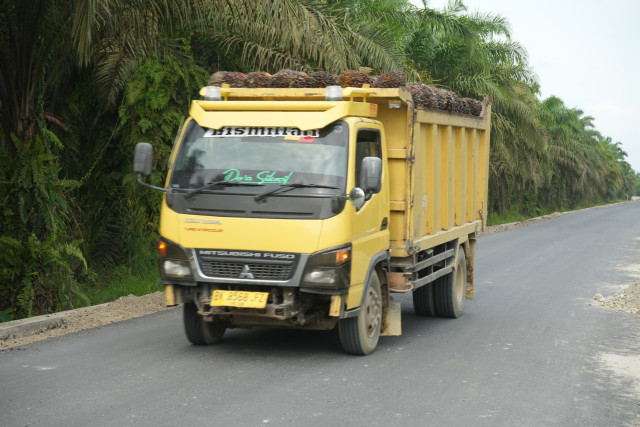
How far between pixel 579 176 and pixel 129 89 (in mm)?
58651

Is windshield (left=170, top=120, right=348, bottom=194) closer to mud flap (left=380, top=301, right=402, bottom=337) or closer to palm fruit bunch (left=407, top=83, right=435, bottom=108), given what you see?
palm fruit bunch (left=407, top=83, right=435, bottom=108)

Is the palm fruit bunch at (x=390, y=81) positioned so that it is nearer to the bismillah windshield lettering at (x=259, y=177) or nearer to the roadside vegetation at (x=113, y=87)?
the bismillah windshield lettering at (x=259, y=177)

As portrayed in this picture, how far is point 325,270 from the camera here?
24.6 feet

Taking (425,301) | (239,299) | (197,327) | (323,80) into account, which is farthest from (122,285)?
(239,299)

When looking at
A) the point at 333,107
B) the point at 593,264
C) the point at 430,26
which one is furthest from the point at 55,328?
the point at 430,26

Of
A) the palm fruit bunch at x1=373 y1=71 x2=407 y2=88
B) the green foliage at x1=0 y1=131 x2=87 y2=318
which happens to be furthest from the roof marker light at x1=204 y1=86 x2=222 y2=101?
the green foliage at x1=0 y1=131 x2=87 y2=318

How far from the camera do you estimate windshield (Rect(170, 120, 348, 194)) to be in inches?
308

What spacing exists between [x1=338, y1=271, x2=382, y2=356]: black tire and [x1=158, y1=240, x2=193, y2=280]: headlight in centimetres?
157

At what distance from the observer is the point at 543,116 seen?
127ft

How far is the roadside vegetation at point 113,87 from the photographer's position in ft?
34.4

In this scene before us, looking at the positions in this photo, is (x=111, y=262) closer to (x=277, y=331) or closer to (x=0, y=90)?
(x=0, y=90)

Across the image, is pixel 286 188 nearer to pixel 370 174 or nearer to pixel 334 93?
pixel 370 174

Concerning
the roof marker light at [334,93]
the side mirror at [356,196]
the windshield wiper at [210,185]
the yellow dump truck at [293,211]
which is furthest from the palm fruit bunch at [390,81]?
the windshield wiper at [210,185]

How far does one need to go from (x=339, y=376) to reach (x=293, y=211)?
4.93 feet
